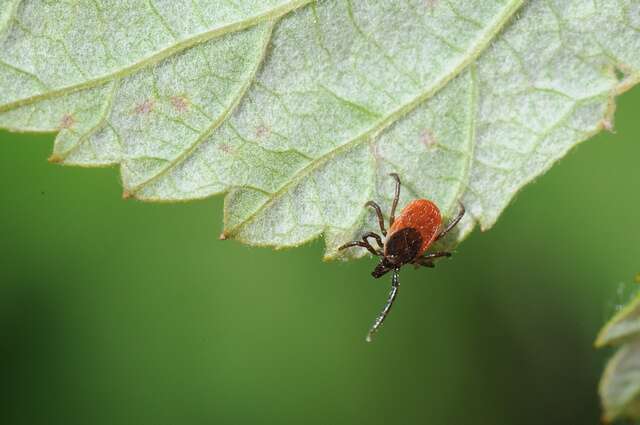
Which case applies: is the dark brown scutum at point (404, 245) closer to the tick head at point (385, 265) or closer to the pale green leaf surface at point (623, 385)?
the tick head at point (385, 265)

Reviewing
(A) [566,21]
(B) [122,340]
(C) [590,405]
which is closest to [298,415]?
(B) [122,340]

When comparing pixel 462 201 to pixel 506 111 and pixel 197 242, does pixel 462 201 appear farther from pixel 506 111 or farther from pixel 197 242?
pixel 197 242

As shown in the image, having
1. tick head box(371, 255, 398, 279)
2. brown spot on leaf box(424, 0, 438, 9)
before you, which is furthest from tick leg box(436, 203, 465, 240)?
brown spot on leaf box(424, 0, 438, 9)

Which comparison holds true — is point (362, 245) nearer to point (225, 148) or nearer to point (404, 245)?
point (404, 245)

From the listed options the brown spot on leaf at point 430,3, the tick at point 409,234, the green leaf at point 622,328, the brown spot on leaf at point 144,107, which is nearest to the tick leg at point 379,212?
the tick at point 409,234

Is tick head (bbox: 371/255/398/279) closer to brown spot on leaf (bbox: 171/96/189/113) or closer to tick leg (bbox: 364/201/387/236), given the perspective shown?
tick leg (bbox: 364/201/387/236)

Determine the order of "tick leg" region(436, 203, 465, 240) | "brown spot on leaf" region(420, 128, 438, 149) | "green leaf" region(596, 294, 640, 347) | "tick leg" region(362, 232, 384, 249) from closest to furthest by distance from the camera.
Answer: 1. "green leaf" region(596, 294, 640, 347)
2. "brown spot on leaf" region(420, 128, 438, 149)
3. "tick leg" region(436, 203, 465, 240)
4. "tick leg" region(362, 232, 384, 249)

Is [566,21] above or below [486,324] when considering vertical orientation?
above
